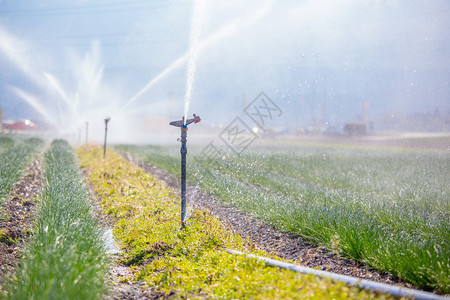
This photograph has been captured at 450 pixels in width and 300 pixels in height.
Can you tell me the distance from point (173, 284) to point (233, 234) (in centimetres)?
165

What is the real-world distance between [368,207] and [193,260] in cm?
282

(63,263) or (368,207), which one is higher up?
(368,207)

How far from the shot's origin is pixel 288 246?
187 inches

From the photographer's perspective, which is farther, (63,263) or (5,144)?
(5,144)

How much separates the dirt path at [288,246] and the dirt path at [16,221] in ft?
8.84

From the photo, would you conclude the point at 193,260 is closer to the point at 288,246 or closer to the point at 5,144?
the point at 288,246

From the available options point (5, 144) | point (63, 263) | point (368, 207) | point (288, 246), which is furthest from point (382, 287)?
point (5, 144)

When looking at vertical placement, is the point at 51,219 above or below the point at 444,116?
below

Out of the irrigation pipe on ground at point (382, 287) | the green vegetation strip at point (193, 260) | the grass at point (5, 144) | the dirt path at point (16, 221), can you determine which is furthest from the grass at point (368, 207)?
the grass at point (5, 144)

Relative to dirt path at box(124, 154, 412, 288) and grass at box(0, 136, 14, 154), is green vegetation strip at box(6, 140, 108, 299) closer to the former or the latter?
dirt path at box(124, 154, 412, 288)

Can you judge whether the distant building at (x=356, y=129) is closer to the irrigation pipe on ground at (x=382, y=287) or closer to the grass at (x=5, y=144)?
the grass at (x=5, y=144)

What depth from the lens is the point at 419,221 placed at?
15.2 ft

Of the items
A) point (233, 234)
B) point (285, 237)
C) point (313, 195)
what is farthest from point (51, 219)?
point (313, 195)

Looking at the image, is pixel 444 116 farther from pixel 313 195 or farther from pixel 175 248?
pixel 175 248
